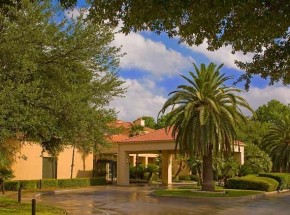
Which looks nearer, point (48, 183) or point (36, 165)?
point (48, 183)

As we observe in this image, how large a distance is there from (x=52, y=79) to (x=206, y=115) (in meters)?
14.5

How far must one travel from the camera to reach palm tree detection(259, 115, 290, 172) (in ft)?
165

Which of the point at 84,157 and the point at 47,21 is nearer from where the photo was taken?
the point at 47,21

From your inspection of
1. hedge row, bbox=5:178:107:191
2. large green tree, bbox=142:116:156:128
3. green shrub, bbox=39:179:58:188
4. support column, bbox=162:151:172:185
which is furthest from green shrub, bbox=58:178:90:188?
large green tree, bbox=142:116:156:128

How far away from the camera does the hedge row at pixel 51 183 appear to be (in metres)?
33.6

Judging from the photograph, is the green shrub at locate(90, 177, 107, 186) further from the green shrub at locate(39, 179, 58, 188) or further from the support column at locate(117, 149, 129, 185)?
the green shrub at locate(39, 179, 58, 188)

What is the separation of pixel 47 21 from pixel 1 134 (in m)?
4.19

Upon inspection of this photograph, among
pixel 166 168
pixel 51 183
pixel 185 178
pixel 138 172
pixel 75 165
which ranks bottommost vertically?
pixel 185 178

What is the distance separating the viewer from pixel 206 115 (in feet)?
Result: 93.0

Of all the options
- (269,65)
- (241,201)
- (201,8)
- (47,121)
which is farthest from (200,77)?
(201,8)

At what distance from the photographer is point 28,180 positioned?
115ft

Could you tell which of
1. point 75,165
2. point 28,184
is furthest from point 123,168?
point 28,184

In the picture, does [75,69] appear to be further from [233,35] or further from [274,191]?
[274,191]

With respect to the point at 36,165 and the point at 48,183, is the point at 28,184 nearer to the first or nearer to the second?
the point at 48,183
